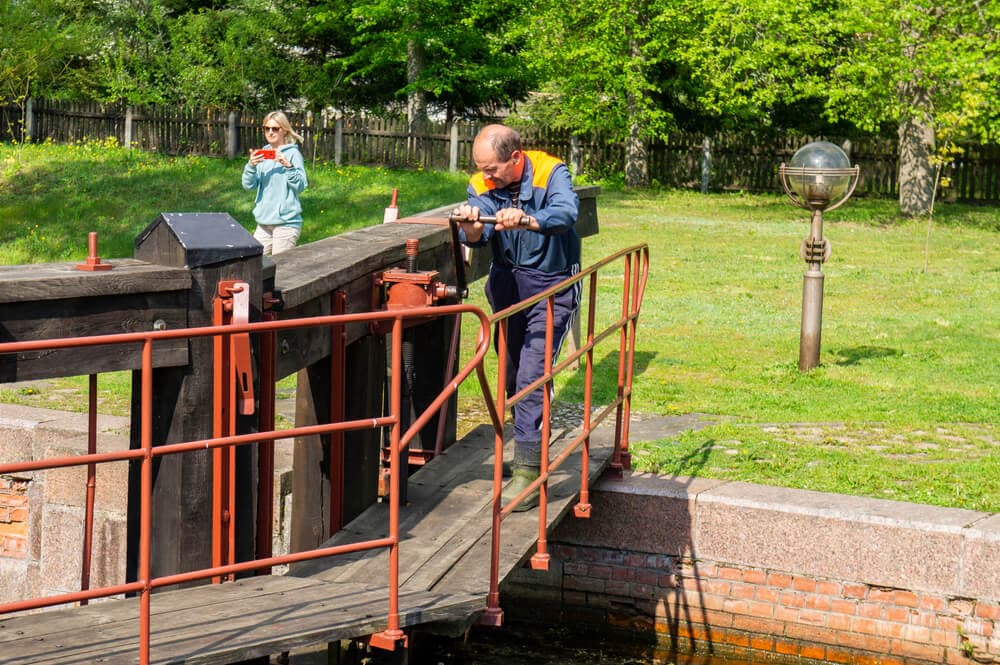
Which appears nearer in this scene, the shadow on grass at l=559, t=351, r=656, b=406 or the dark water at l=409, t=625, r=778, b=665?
the dark water at l=409, t=625, r=778, b=665


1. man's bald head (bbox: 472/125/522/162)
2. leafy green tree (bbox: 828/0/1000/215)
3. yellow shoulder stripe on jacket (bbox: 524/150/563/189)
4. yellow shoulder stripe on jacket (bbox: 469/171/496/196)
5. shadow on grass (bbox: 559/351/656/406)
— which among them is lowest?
shadow on grass (bbox: 559/351/656/406)

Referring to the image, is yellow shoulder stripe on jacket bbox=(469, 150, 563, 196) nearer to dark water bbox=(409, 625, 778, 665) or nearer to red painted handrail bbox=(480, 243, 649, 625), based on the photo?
red painted handrail bbox=(480, 243, 649, 625)

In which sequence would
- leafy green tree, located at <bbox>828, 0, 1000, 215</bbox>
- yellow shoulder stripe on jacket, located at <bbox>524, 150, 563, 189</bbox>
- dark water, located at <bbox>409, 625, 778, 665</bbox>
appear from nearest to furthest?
yellow shoulder stripe on jacket, located at <bbox>524, 150, 563, 189</bbox>, dark water, located at <bbox>409, 625, 778, 665</bbox>, leafy green tree, located at <bbox>828, 0, 1000, 215</bbox>

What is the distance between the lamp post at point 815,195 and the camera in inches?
390

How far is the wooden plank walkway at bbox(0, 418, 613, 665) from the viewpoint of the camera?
4.27 metres

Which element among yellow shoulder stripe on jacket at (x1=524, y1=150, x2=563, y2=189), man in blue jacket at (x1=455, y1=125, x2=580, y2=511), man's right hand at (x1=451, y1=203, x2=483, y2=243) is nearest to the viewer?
man's right hand at (x1=451, y1=203, x2=483, y2=243)

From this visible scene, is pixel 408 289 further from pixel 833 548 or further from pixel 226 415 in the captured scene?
pixel 833 548

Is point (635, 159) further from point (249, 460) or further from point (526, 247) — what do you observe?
point (249, 460)

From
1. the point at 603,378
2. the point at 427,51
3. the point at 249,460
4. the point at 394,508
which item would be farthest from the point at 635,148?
the point at 394,508

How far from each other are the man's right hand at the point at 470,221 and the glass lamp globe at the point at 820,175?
4.44m

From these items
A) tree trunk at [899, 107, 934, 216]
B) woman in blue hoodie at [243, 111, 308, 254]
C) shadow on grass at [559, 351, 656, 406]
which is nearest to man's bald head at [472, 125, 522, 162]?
shadow on grass at [559, 351, 656, 406]

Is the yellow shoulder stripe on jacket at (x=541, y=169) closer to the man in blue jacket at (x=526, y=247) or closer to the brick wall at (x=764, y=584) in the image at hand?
the man in blue jacket at (x=526, y=247)

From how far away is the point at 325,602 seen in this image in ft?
15.9

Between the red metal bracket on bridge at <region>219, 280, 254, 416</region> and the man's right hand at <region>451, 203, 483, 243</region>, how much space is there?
127 centimetres
